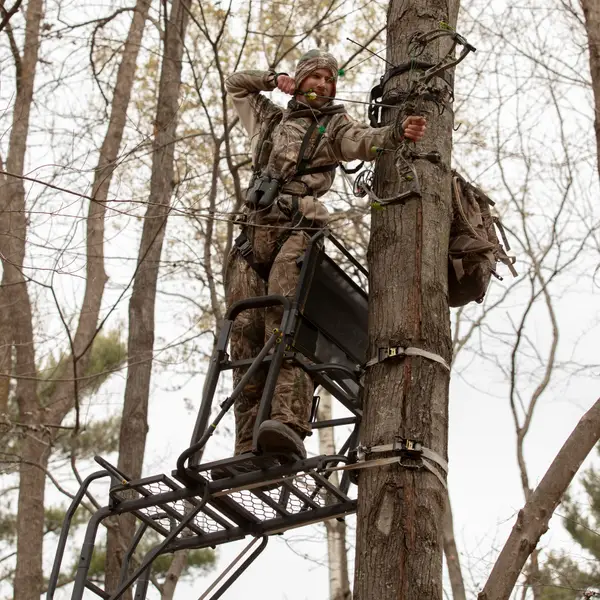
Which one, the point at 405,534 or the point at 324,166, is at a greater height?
the point at 324,166

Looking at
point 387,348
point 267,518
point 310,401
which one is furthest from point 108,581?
point 387,348

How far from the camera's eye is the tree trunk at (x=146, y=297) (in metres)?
8.12

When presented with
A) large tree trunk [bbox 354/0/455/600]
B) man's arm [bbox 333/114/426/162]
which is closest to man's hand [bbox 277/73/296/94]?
man's arm [bbox 333/114/426/162]

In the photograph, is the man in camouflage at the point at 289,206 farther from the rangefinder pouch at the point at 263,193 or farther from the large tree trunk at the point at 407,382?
the large tree trunk at the point at 407,382

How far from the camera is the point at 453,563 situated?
9.89 m

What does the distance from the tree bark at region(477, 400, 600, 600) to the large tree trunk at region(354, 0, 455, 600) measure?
1664 millimetres

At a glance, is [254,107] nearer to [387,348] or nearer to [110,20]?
[387,348]

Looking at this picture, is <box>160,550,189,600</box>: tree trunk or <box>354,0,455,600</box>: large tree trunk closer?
<box>354,0,455,600</box>: large tree trunk

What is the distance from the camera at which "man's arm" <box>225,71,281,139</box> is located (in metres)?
5.81

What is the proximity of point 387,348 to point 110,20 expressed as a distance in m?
7.69

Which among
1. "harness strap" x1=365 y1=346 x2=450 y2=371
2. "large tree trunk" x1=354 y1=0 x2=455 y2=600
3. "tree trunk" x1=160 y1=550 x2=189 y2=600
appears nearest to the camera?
"large tree trunk" x1=354 y1=0 x2=455 y2=600

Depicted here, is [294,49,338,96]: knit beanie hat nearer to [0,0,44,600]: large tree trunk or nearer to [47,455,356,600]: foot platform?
[47,455,356,600]: foot platform

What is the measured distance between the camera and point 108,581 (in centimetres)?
774

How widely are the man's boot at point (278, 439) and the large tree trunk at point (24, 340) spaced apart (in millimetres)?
4514
